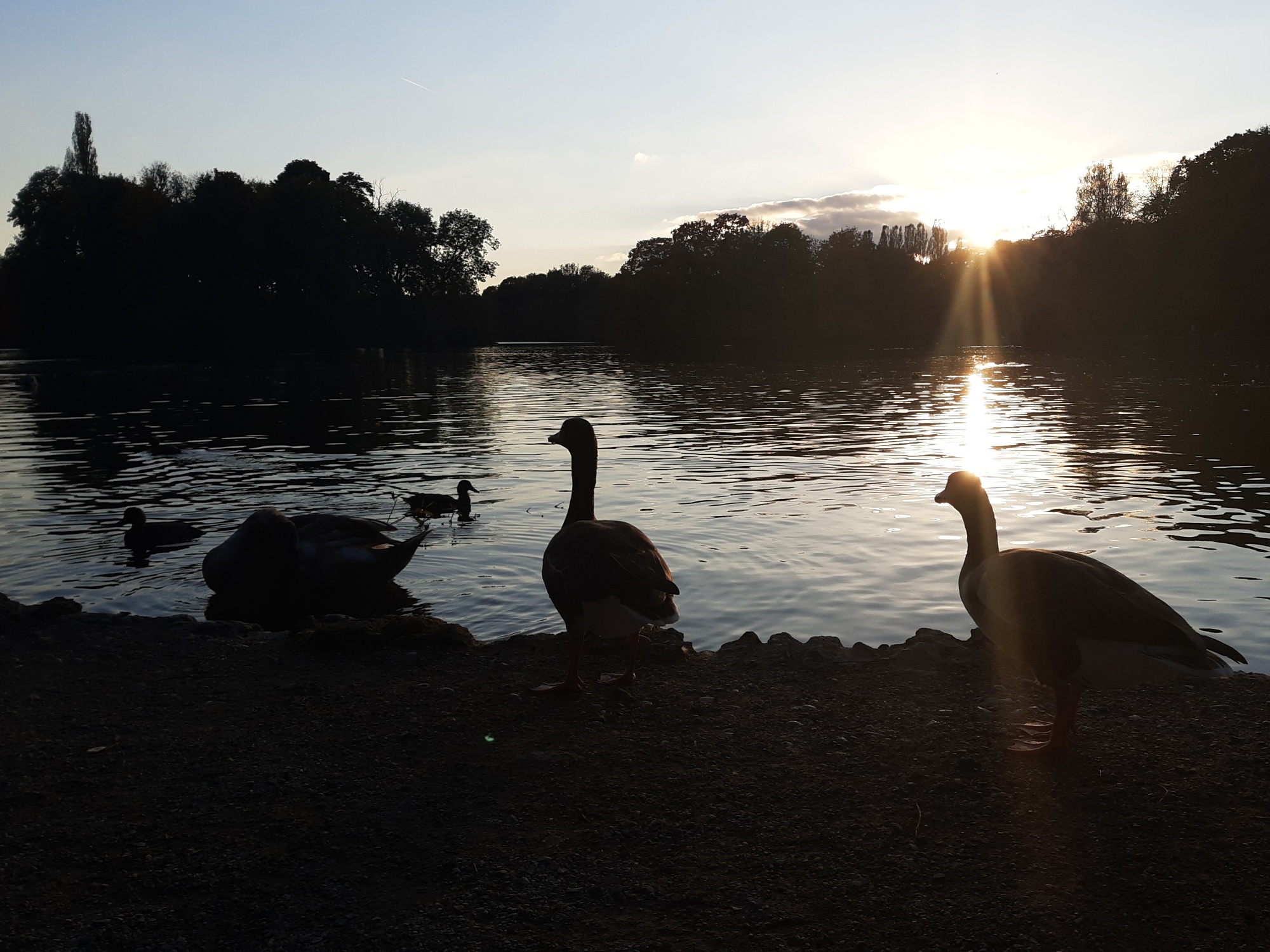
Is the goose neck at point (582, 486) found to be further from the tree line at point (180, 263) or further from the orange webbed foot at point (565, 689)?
the tree line at point (180, 263)

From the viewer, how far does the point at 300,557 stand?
435 inches

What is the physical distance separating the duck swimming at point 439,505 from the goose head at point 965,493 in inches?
388

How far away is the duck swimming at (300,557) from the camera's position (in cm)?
1075

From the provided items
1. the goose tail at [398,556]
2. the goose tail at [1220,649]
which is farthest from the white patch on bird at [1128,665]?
the goose tail at [398,556]

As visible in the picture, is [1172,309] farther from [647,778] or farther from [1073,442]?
[647,778]

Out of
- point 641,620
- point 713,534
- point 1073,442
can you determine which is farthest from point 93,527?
point 1073,442

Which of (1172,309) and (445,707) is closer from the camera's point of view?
(445,707)

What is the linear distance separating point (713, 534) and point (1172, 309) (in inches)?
3726

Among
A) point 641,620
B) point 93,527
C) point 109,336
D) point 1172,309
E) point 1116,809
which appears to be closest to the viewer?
point 1116,809

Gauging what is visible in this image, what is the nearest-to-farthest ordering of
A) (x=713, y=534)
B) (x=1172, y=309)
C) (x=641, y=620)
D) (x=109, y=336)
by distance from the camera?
1. (x=641, y=620)
2. (x=713, y=534)
3. (x=1172, y=309)
4. (x=109, y=336)

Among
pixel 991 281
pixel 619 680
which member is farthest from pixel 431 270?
pixel 619 680

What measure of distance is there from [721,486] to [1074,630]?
485 inches

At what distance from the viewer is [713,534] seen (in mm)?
13414

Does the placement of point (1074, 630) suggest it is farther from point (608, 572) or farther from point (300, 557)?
point (300, 557)
